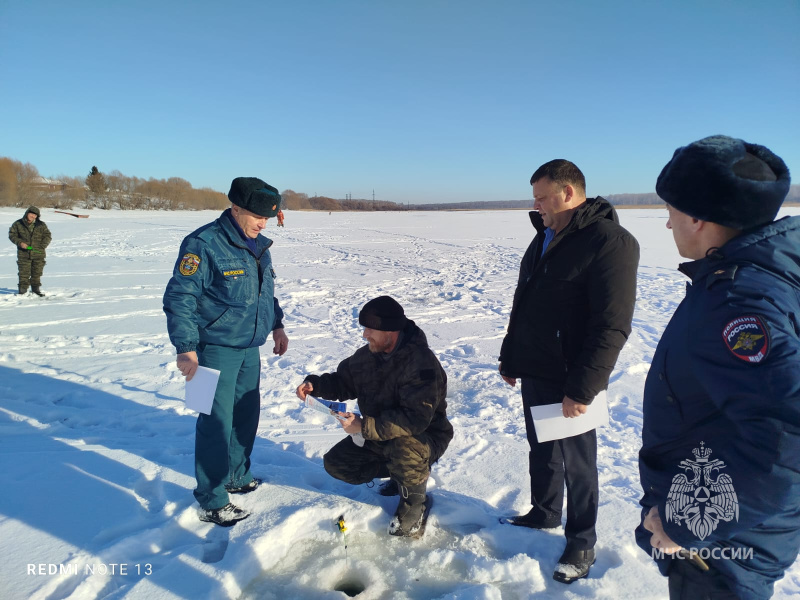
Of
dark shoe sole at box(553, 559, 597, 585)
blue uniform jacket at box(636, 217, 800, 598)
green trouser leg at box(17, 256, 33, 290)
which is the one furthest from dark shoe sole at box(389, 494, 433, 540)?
green trouser leg at box(17, 256, 33, 290)

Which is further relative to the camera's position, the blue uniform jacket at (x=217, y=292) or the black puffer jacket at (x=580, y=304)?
the blue uniform jacket at (x=217, y=292)

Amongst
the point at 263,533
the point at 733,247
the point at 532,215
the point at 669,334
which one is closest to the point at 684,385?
the point at 669,334

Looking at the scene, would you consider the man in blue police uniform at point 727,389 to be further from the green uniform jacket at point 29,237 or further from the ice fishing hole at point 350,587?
the green uniform jacket at point 29,237

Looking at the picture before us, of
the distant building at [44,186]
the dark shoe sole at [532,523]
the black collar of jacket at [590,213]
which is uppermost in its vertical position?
the distant building at [44,186]

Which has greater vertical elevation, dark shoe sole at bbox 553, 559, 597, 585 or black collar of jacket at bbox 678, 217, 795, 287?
black collar of jacket at bbox 678, 217, 795, 287

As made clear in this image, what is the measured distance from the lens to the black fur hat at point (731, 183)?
4.16ft

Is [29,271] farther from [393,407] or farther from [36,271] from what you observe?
[393,407]

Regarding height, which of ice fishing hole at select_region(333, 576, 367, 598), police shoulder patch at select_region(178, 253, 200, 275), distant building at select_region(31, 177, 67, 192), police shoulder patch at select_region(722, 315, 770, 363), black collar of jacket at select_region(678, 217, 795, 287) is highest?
distant building at select_region(31, 177, 67, 192)

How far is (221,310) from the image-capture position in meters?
2.80

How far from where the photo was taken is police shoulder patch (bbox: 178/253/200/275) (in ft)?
8.71

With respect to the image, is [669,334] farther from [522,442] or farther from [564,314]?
[522,442]

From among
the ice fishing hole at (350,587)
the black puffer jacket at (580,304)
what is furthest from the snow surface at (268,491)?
the black puffer jacket at (580,304)

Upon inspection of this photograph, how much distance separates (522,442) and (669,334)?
2614 millimetres

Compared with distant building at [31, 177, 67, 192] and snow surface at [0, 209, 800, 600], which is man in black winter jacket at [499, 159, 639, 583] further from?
distant building at [31, 177, 67, 192]
